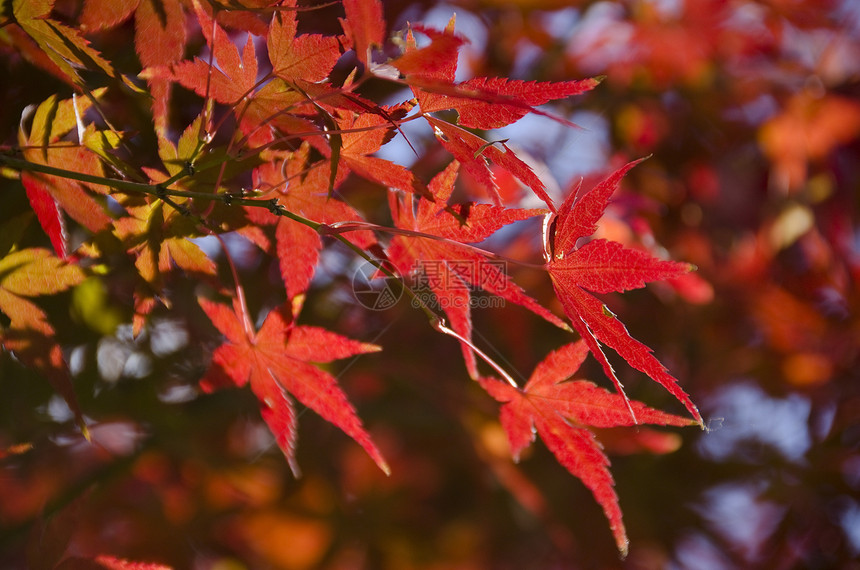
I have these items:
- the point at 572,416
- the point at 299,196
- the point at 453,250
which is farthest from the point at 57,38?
the point at 572,416

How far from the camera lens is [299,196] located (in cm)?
43

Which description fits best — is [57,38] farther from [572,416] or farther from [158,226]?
[572,416]

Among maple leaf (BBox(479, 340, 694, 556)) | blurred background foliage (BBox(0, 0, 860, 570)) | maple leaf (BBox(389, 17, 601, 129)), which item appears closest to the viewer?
maple leaf (BBox(389, 17, 601, 129))

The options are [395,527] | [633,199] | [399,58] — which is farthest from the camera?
[395,527]

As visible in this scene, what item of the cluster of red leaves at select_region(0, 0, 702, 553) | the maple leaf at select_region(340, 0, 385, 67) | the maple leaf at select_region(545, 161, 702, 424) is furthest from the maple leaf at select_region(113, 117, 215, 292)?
the maple leaf at select_region(545, 161, 702, 424)

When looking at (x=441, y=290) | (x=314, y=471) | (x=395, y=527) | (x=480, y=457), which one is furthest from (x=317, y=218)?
(x=395, y=527)

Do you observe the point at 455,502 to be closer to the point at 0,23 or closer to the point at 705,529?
the point at 705,529

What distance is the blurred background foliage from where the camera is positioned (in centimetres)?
105

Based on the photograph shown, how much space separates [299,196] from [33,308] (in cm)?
20

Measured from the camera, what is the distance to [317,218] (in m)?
0.44

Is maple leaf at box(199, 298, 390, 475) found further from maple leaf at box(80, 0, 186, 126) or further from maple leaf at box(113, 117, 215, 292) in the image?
maple leaf at box(80, 0, 186, 126)

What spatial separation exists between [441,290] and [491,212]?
0.26 feet

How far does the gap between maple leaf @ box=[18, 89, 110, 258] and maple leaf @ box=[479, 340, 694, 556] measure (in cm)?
31

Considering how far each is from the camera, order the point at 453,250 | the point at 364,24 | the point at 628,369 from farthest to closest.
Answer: the point at 628,369, the point at 453,250, the point at 364,24
